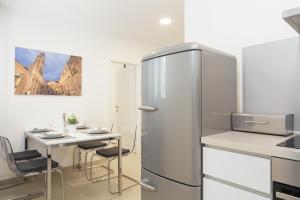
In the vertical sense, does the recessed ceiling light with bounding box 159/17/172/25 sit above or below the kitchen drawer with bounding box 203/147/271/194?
above

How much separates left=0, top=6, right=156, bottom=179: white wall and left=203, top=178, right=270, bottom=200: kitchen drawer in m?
2.83

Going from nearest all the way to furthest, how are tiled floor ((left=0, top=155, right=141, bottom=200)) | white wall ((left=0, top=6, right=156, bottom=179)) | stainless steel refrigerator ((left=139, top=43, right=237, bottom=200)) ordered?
stainless steel refrigerator ((left=139, top=43, right=237, bottom=200)) → tiled floor ((left=0, top=155, right=141, bottom=200)) → white wall ((left=0, top=6, right=156, bottom=179))

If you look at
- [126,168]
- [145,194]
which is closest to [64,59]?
[126,168]

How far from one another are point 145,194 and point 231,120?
864 mm

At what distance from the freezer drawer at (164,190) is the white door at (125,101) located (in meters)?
2.99

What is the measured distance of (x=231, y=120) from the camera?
1.61 meters

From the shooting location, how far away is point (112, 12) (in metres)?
3.09

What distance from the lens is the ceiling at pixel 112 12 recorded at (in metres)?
2.80

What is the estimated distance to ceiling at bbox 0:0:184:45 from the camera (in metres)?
2.80

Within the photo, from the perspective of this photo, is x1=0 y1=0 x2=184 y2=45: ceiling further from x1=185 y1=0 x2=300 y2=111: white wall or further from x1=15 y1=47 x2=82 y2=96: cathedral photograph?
x1=185 y1=0 x2=300 y2=111: white wall

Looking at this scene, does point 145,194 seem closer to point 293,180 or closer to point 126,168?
point 293,180

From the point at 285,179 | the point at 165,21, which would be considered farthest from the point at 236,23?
the point at 165,21

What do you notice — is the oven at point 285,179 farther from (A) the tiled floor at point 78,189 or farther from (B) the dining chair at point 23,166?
(B) the dining chair at point 23,166

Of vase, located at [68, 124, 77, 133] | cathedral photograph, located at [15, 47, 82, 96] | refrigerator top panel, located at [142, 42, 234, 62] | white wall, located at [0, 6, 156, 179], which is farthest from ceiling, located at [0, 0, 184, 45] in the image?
vase, located at [68, 124, 77, 133]
